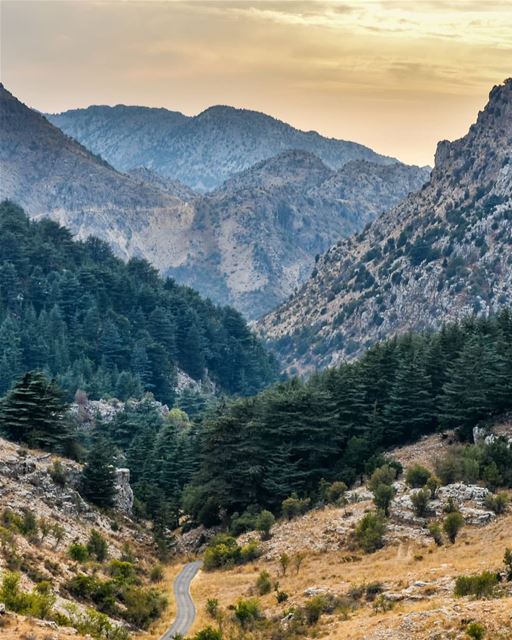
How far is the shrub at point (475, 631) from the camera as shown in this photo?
4603 centimetres

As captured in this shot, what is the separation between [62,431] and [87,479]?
805 centimetres

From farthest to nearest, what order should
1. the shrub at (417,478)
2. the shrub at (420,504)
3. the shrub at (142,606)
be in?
1. the shrub at (417,478)
2. the shrub at (420,504)
3. the shrub at (142,606)

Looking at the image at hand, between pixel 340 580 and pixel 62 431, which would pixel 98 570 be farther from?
pixel 62 431

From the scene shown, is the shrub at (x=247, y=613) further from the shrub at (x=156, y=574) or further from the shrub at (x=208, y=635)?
the shrub at (x=156, y=574)

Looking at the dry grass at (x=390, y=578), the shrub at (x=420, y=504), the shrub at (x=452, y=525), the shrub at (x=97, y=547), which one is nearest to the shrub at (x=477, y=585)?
the dry grass at (x=390, y=578)

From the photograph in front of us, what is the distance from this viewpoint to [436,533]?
72.2 metres

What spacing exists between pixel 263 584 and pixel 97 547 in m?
13.0

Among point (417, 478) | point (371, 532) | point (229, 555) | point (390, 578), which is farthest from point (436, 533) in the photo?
point (229, 555)

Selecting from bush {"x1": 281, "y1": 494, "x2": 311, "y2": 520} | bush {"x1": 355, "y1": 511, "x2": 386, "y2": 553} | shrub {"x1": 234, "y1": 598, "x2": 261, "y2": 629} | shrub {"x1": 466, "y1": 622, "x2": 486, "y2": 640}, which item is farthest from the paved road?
shrub {"x1": 466, "y1": 622, "x2": 486, "y2": 640}

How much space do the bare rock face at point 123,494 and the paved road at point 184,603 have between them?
1050 cm

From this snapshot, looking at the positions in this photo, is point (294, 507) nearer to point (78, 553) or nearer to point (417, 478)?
point (417, 478)

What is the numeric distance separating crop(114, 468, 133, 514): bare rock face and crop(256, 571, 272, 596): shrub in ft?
77.6

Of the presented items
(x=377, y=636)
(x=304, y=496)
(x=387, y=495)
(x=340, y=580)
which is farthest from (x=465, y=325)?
(x=377, y=636)

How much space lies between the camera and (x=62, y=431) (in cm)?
9381
